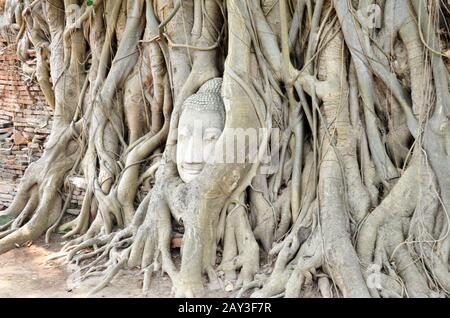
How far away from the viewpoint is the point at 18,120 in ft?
18.1

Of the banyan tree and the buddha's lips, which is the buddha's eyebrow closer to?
the banyan tree

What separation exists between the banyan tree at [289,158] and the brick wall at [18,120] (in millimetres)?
1596

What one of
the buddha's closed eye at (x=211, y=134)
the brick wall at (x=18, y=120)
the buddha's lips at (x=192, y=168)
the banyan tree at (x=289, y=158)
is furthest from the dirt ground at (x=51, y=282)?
the brick wall at (x=18, y=120)

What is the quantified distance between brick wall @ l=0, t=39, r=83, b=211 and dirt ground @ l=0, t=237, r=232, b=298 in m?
1.79

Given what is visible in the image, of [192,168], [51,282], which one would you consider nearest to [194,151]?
[192,168]

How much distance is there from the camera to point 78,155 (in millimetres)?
4434

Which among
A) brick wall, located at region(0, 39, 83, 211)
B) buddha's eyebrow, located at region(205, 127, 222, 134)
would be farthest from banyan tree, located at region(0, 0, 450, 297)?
brick wall, located at region(0, 39, 83, 211)

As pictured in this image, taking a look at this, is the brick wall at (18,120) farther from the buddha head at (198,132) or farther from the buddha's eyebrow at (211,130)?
the buddha's eyebrow at (211,130)

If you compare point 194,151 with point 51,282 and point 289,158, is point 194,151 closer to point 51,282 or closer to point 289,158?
point 289,158
